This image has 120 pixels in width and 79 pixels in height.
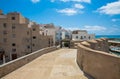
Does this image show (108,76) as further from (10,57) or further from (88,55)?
(10,57)

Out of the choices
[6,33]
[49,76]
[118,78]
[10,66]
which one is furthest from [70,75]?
[6,33]

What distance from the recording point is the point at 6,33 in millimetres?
41344

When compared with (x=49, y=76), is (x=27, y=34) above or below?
above

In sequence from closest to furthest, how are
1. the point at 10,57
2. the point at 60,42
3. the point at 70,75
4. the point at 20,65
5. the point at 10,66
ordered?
the point at 70,75 < the point at 10,66 < the point at 20,65 < the point at 10,57 < the point at 60,42

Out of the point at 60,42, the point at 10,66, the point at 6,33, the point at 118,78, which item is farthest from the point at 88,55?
the point at 60,42

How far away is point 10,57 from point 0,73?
118 ft

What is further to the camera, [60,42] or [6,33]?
Result: [60,42]

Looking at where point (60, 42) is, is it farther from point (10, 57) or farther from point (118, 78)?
point (118, 78)

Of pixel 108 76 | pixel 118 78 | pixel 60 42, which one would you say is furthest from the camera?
pixel 60 42

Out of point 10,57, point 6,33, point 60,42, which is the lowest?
point 10,57

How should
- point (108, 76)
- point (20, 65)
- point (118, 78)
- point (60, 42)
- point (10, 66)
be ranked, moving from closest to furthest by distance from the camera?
point (118, 78) < point (108, 76) < point (10, 66) < point (20, 65) < point (60, 42)

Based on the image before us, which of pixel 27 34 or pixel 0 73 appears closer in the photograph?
pixel 0 73

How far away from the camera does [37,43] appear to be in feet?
138

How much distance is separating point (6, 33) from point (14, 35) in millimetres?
2445
